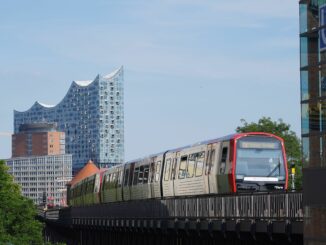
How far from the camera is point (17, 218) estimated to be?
3452 inches

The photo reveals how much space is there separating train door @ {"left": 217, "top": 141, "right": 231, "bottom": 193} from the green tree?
115 feet

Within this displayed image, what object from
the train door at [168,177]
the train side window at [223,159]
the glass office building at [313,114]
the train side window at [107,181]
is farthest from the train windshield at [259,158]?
the train side window at [107,181]

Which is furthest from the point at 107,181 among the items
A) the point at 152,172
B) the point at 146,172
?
the point at 152,172

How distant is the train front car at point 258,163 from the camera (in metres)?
50.1

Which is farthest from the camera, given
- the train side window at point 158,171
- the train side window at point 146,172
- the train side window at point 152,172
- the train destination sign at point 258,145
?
the train side window at point 146,172

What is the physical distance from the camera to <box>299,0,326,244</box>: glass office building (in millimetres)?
28516

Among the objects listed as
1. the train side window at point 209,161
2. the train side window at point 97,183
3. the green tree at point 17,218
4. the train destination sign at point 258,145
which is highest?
the train destination sign at point 258,145

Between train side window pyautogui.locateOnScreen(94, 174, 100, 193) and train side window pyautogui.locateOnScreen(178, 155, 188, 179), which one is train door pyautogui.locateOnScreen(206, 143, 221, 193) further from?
train side window pyautogui.locateOnScreen(94, 174, 100, 193)

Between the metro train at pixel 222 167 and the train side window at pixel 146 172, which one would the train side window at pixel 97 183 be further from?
the metro train at pixel 222 167

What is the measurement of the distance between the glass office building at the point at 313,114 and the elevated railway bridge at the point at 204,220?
3001 millimetres

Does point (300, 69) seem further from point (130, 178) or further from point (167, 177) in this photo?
point (130, 178)

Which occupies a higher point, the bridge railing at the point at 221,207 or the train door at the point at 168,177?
the train door at the point at 168,177

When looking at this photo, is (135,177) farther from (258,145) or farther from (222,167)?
(222,167)

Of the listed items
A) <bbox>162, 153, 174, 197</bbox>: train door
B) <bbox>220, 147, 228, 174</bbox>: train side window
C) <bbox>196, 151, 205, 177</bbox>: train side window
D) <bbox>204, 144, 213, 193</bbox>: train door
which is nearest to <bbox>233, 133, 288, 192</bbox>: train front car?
<bbox>220, 147, 228, 174</bbox>: train side window
